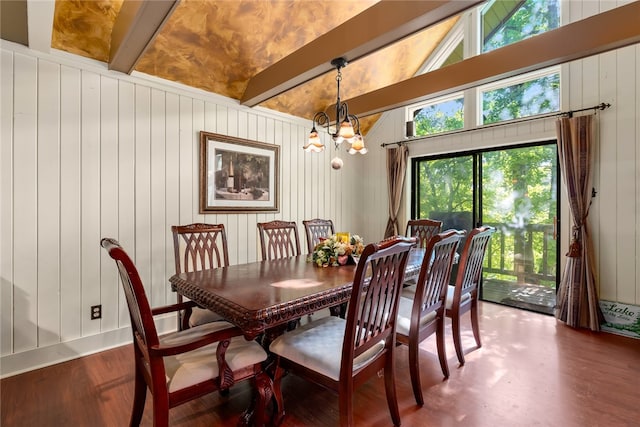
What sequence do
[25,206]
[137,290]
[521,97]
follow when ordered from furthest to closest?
[521,97]
[25,206]
[137,290]

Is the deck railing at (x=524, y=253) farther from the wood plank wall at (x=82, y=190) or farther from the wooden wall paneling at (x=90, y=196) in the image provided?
the wooden wall paneling at (x=90, y=196)

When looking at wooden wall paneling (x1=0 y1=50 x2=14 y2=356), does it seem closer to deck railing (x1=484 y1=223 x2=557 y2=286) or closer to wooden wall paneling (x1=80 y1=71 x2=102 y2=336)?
wooden wall paneling (x1=80 y1=71 x2=102 y2=336)

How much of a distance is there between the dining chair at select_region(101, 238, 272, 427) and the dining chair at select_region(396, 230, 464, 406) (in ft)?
3.06

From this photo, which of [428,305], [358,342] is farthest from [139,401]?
[428,305]

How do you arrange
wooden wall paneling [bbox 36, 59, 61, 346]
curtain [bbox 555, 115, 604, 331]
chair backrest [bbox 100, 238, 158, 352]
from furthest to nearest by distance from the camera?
1. curtain [bbox 555, 115, 604, 331]
2. wooden wall paneling [bbox 36, 59, 61, 346]
3. chair backrest [bbox 100, 238, 158, 352]

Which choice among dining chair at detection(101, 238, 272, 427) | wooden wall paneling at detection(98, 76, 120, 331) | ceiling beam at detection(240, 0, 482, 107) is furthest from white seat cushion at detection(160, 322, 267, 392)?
ceiling beam at detection(240, 0, 482, 107)

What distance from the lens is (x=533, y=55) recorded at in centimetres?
255

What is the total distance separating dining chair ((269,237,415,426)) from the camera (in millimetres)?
1384

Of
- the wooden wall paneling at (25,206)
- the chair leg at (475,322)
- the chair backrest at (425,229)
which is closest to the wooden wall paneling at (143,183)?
the wooden wall paneling at (25,206)

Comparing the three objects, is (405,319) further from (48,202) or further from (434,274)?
(48,202)

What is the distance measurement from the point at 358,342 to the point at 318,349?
24 centimetres

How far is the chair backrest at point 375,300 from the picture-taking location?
53.1 inches

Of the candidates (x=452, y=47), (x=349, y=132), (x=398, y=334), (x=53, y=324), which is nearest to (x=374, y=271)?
(x=398, y=334)

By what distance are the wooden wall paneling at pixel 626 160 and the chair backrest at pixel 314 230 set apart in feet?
9.55
